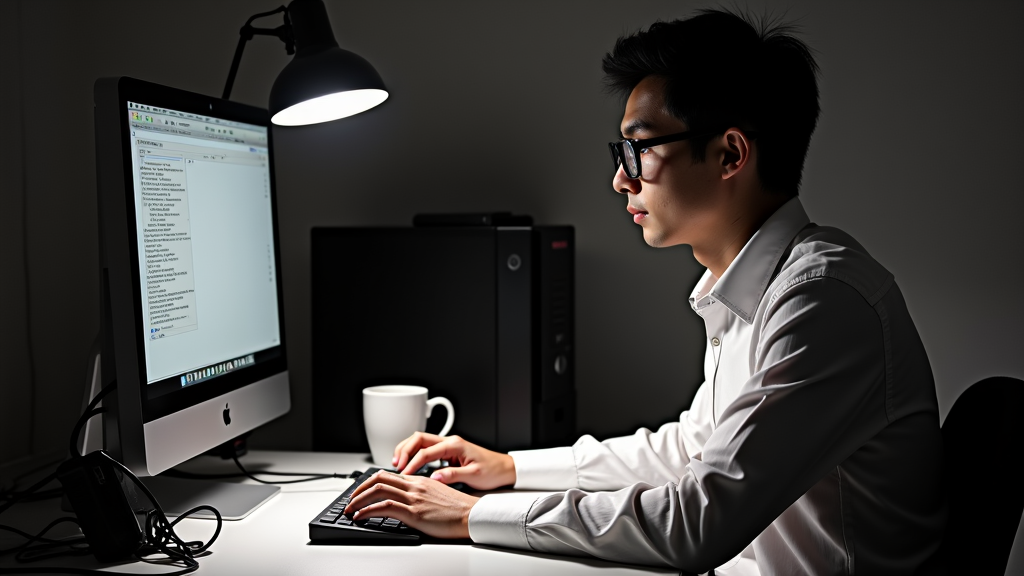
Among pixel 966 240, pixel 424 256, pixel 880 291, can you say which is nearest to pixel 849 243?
pixel 880 291

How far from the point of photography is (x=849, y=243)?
1.05 meters

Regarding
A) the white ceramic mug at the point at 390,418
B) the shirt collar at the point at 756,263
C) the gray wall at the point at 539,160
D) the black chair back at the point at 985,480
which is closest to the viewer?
the black chair back at the point at 985,480

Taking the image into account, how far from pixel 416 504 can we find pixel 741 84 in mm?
703

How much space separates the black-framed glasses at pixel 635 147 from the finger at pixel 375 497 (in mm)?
537

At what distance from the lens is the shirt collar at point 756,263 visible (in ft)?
3.64

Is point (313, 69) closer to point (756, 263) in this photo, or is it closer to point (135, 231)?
point (135, 231)

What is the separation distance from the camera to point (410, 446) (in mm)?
1291

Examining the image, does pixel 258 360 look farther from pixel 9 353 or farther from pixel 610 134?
→ pixel 610 134

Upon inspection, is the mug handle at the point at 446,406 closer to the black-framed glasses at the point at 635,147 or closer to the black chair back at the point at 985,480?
the black-framed glasses at the point at 635,147

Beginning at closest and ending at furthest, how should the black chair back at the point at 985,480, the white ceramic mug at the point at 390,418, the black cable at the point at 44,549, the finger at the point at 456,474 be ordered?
the black chair back at the point at 985,480 < the black cable at the point at 44,549 < the finger at the point at 456,474 < the white ceramic mug at the point at 390,418

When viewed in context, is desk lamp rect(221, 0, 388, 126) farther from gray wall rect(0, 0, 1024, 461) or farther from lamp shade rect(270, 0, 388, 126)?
gray wall rect(0, 0, 1024, 461)

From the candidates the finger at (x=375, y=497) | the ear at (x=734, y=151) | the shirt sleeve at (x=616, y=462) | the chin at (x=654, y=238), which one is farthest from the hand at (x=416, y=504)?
the ear at (x=734, y=151)

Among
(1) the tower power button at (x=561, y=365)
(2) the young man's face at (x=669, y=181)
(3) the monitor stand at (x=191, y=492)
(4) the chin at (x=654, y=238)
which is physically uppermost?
(2) the young man's face at (x=669, y=181)

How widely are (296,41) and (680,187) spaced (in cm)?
68
